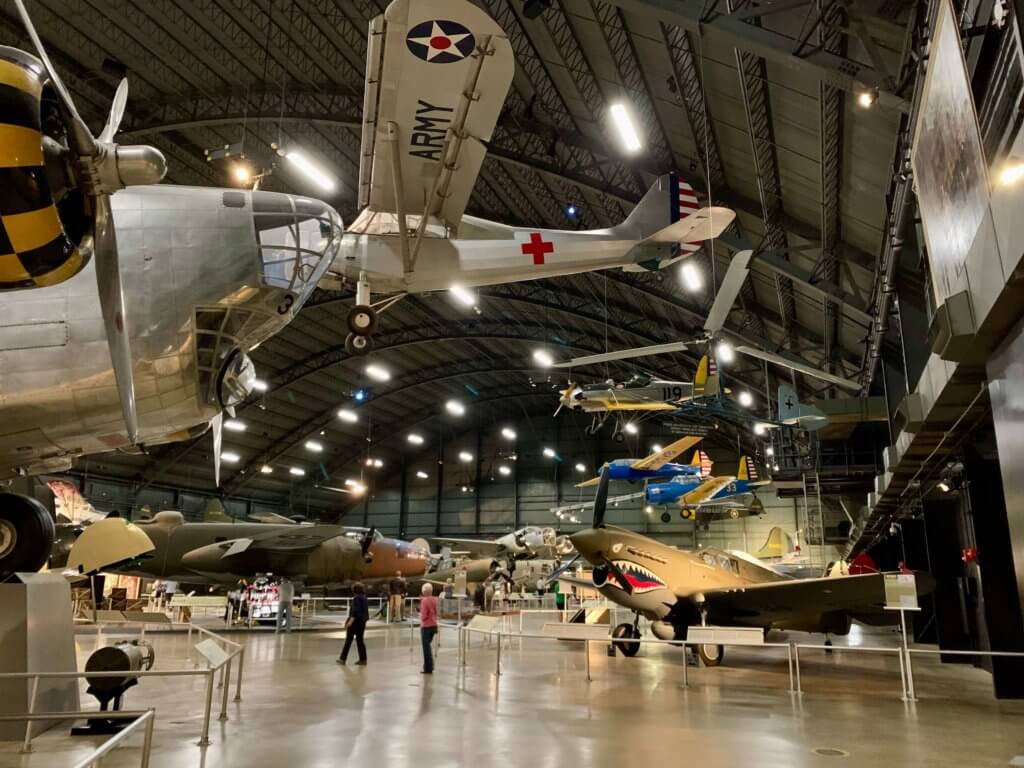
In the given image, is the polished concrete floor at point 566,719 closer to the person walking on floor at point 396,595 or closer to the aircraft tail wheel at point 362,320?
the aircraft tail wheel at point 362,320

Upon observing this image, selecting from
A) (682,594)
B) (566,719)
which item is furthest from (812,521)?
(566,719)

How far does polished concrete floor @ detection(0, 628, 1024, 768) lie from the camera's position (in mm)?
5309

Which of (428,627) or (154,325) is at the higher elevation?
(154,325)

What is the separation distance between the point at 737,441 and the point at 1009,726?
111 feet

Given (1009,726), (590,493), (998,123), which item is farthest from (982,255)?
(590,493)

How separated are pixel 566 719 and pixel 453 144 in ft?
21.3

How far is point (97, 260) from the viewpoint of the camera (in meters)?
3.69

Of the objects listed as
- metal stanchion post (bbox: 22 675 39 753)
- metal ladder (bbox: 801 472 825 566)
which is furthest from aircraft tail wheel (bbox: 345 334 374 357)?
metal ladder (bbox: 801 472 825 566)

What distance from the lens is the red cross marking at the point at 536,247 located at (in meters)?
10.1

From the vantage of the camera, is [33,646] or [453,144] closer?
[33,646]

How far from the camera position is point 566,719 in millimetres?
6750

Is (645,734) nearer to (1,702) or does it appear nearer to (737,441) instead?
(1,702)

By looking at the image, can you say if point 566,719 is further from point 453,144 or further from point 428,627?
point 453,144

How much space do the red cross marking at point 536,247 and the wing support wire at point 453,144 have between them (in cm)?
166
